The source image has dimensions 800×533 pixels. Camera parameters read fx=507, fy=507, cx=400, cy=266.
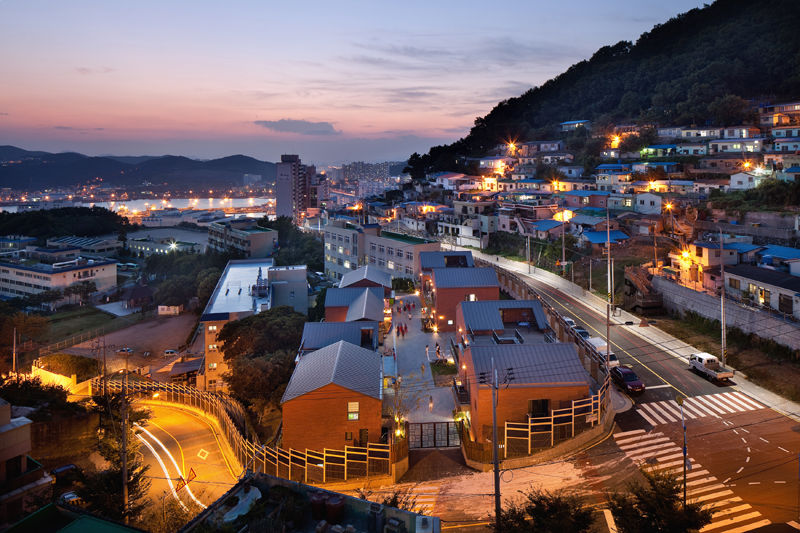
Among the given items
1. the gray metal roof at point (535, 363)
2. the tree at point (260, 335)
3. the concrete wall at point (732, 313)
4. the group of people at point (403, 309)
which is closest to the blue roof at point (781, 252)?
the concrete wall at point (732, 313)

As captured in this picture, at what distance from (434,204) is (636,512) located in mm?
48693

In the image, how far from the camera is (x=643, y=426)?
14820 mm

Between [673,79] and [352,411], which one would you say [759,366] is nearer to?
[352,411]

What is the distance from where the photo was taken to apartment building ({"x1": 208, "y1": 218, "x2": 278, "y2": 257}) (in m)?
52.5

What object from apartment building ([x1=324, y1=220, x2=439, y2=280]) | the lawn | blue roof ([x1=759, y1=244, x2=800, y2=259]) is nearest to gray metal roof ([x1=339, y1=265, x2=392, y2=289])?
apartment building ([x1=324, y1=220, x2=439, y2=280])

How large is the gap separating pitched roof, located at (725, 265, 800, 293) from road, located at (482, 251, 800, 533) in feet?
18.9

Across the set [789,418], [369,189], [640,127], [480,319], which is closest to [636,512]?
[789,418]

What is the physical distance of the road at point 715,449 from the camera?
11023 mm

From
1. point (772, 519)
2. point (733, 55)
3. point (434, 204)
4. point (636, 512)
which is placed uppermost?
point (733, 55)

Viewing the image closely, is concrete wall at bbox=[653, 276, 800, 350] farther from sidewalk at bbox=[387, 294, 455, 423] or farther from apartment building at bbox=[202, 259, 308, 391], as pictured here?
apartment building at bbox=[202, 259, 308, 391]

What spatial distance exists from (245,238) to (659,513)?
163 ft

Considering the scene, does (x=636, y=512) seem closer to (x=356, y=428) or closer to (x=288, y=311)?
(x=356, y=428)

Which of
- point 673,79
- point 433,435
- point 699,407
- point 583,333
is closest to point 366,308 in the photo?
point 433,435

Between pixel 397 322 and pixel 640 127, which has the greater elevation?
pixel 640 127
